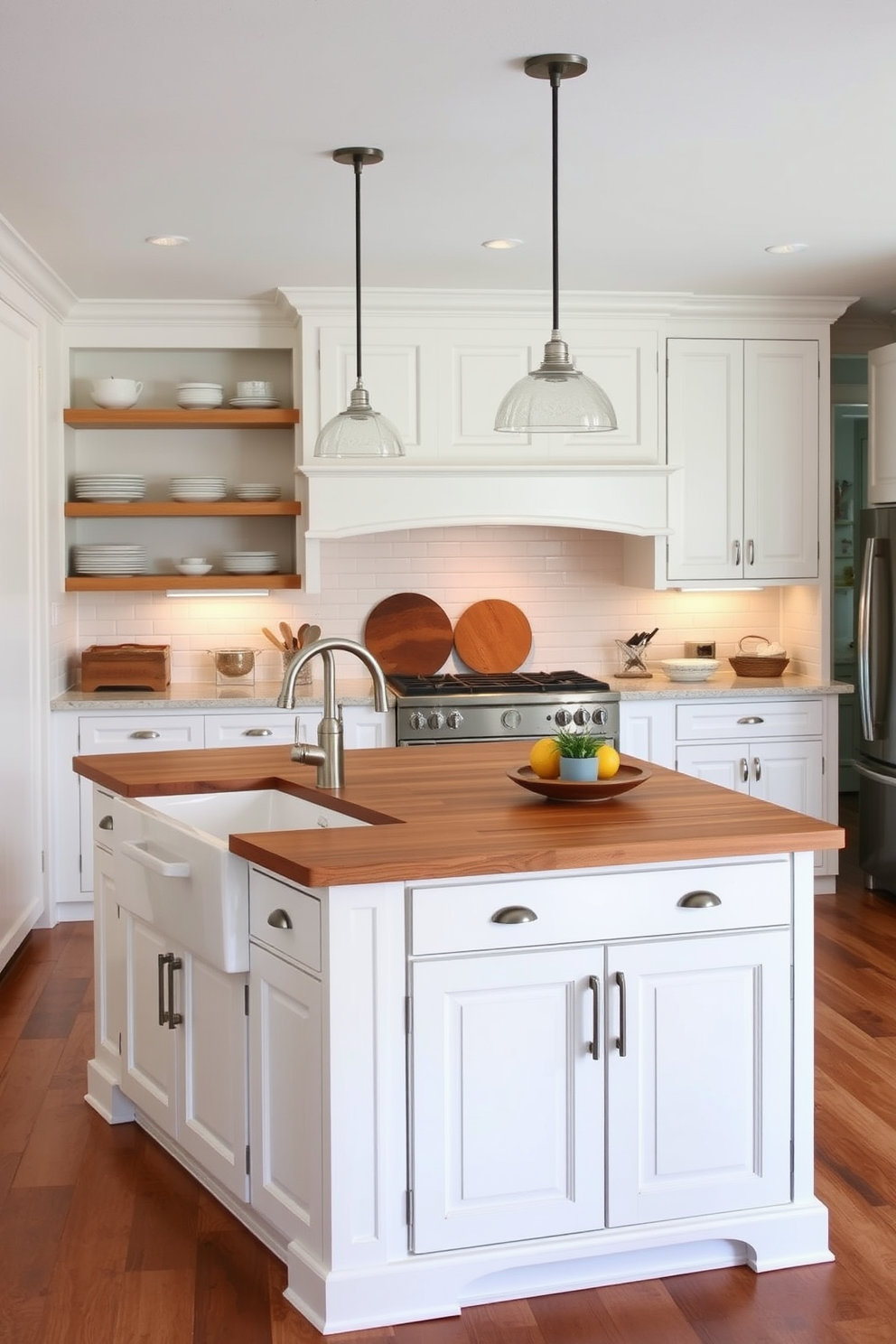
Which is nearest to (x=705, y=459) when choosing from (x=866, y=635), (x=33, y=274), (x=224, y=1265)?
(x=866, y=635)

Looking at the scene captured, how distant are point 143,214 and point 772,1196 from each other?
345 cm

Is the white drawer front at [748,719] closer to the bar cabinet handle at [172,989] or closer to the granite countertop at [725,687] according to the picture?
the granite countertop at [725,687]

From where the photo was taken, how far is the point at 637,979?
111 inches

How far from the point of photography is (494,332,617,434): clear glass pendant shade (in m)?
3.01

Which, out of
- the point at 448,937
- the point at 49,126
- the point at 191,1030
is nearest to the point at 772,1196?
the point at 448,937

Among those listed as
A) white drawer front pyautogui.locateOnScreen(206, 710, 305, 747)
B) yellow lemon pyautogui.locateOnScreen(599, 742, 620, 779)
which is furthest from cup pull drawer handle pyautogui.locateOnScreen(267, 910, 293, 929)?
white drawer front pyautogui.locateOnScreen(206, 710, 305, 747)

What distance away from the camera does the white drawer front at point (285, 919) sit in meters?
2.67

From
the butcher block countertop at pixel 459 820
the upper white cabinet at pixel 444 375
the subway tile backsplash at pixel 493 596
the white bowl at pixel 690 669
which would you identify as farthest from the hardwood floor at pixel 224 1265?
the upper white cabinet at pixel 444 375

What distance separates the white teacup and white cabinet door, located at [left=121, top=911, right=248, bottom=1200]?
9.82 feet

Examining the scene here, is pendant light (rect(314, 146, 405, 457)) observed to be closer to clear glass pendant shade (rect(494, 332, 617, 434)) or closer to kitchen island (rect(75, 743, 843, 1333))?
clear glass pendant shade (rect(494, 332, 617, 434))

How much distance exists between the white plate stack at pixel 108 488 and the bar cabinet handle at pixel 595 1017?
383cm

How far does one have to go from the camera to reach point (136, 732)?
220 inches

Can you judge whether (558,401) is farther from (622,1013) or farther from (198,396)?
(198,396)

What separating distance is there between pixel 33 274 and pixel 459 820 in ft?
10.3
